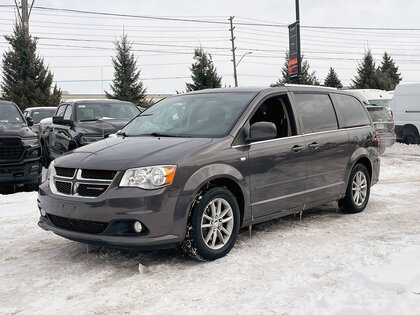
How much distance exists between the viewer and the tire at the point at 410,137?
17.5 m

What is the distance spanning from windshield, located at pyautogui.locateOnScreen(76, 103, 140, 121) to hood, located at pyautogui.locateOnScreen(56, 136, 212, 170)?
22.1ft

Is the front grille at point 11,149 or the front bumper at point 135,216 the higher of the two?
the front grille at point 11,149

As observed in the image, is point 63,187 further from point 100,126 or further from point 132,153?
point 100,126

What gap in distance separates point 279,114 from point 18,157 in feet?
18.4

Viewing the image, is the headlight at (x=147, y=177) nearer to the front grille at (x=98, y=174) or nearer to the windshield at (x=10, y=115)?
the front grille at (x=98, y=174)

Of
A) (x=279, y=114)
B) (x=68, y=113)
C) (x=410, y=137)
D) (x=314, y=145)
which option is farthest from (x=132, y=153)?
(x=410, y=137)

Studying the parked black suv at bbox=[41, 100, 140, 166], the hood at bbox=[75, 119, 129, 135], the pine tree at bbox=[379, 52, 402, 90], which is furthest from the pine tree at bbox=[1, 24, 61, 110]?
the pine tree at bbox=[379, 52, 402, 90]

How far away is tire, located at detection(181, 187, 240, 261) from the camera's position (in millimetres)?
4441

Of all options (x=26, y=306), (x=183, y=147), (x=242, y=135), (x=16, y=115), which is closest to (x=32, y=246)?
(x=26, y=306)

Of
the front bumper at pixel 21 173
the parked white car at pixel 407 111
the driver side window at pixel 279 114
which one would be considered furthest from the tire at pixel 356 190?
the parked white car at pixel 407 111

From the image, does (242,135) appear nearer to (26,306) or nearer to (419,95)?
(26,306)

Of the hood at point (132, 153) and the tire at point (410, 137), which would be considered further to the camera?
the tire at point (410, 137)

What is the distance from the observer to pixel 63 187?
465 centimetres

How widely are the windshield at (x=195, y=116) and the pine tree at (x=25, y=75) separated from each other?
2816cm
